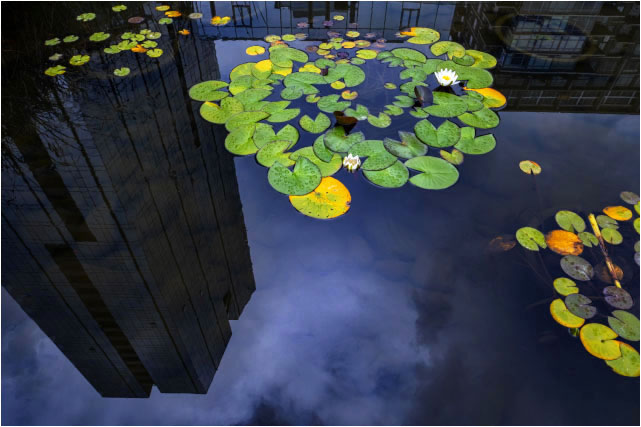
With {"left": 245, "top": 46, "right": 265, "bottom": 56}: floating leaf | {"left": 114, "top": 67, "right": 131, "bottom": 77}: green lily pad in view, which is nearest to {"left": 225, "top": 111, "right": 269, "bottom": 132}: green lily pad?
{"left": 245, "top": 46, "right": 265, "bottom": 56}: floating leaf

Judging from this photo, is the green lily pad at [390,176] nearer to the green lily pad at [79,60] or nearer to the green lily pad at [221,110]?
the green lily pad at [221,110]

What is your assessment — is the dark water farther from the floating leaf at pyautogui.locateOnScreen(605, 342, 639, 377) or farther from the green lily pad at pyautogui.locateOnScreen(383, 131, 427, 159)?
the green lily pad at pyautogui.locateOnScreen(383, 131, 427, 159)

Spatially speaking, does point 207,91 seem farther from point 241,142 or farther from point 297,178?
point 297,178

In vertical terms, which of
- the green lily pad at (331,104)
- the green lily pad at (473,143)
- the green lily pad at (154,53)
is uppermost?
the green lily pad at (154,53)

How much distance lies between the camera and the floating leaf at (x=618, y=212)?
3486 mm

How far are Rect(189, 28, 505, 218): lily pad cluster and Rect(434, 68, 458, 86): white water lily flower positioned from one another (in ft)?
0.39

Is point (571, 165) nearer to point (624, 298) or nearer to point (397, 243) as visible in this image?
point (624, 298)

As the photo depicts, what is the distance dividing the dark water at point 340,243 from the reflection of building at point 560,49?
0.05 meters

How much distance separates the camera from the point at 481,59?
18.4 feet

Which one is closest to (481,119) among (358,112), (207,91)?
(358,112)

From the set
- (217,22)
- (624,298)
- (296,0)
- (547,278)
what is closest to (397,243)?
(547,278)

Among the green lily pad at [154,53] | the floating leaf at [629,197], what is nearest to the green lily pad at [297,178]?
the floating leaf at [629,197]

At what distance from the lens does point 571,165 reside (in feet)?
13.5

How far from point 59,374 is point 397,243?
3069 mm
